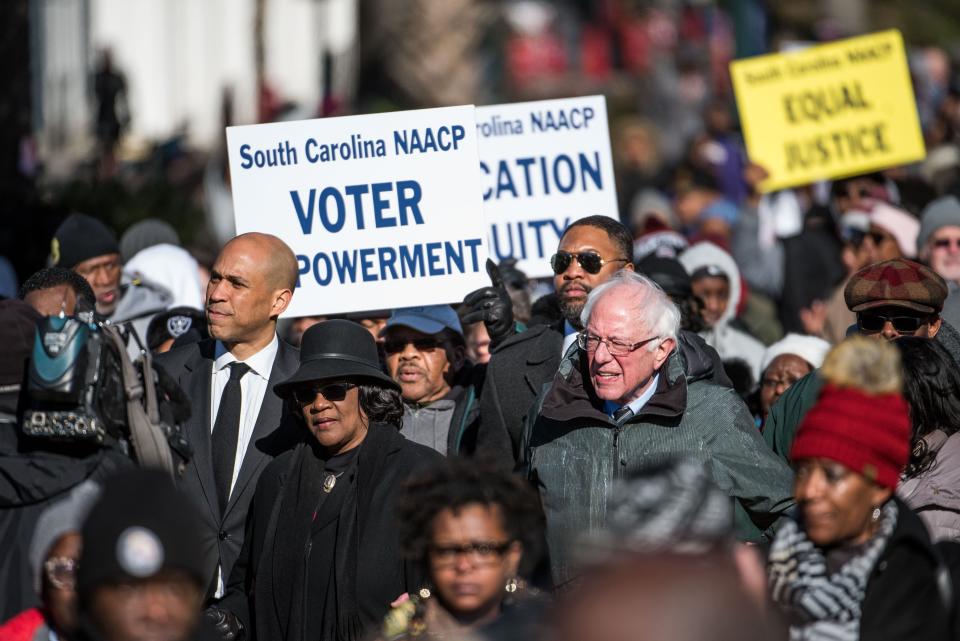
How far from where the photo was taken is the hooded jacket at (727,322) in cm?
965

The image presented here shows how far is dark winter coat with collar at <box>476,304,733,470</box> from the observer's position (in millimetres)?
7344

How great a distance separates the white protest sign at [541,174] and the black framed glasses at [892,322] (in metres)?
2.18

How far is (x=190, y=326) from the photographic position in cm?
893

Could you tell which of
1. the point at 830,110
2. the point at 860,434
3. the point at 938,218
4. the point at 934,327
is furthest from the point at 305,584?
the point at 830,110

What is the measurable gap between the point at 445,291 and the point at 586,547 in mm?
3876

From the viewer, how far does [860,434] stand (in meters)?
4.98

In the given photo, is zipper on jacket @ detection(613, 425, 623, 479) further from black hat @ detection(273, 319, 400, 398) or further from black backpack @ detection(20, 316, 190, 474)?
black backpack @ detection(20, 316, 190, 474)

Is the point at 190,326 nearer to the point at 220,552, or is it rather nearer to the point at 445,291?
the point at 445,291

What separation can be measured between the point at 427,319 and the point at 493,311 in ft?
1.06

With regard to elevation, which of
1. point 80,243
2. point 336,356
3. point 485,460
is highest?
point 80,243

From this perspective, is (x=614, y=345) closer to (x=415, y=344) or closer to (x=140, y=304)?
(x=415, y=344)

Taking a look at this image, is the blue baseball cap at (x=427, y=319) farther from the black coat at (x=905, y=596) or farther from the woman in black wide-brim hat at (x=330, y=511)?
the black coat at (x=905, y=596)

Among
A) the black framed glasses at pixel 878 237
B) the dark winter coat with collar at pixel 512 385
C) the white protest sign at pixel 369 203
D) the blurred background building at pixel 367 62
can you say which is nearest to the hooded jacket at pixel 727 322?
the black framed glasses at pixel 878 237

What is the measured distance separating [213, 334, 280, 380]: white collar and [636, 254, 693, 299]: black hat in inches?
80.8
